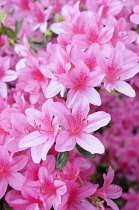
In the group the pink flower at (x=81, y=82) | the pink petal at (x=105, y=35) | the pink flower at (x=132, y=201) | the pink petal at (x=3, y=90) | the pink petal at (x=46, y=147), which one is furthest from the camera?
the pink flower at (x=132, y=201)

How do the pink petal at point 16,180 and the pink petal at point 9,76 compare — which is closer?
the pink petal at point 16,180

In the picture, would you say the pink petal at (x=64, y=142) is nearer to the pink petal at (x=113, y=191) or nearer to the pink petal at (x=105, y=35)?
the pink petal at (x=113, y=191)

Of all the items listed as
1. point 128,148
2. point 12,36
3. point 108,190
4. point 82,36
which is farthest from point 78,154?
point 128,148

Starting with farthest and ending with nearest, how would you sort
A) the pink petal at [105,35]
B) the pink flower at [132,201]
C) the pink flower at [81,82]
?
1. the pink flower at [132,201]
2. the pink petal at [105,35]
3. the pink flower at [81,82]

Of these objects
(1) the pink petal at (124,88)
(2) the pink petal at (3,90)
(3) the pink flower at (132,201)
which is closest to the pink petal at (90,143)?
(1) the pink petal at (124,88)

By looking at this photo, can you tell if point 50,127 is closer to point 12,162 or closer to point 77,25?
point 12,162

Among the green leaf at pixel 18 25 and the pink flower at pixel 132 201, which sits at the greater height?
the green leaf at pixel 18 25

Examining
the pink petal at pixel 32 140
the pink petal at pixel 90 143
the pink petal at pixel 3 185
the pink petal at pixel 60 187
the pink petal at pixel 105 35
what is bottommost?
the pink petal at pixel 3 185
